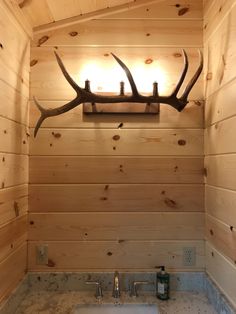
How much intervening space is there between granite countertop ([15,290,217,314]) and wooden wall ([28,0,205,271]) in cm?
14

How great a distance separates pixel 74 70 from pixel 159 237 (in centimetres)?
110

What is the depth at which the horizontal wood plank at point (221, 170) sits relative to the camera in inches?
51.9

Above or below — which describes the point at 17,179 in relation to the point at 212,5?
below

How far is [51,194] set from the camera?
1.71 m

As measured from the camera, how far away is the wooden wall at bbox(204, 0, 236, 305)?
132cm

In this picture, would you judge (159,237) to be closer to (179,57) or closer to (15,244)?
(15,244)

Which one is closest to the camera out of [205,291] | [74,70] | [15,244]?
[15,244]

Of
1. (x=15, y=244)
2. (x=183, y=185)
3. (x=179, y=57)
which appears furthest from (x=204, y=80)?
(x=15, y=244)

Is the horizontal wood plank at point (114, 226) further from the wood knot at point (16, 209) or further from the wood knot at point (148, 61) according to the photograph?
the wood knot at point (148, 61)

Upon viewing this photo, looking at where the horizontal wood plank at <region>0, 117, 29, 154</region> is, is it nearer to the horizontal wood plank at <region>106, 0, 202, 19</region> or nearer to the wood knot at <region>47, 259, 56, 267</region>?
the wood knot at <region>47, 259, 56, 267</region>

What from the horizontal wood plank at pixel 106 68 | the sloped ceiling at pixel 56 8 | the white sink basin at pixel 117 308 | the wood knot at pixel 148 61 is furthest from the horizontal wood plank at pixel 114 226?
the sloped ceiling at pixel 56 8

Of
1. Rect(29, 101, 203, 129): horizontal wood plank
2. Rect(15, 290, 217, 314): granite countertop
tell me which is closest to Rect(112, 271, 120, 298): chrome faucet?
Rect(15, 290, 217, 314): granite countertop

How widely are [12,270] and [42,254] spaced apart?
232 millimetres

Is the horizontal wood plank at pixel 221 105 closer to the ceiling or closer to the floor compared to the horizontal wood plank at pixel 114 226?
closer to the ceiling
